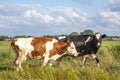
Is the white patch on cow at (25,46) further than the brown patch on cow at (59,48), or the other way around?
the brown patch on cow at (59,48)

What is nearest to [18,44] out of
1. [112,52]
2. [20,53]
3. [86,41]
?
[20,53]

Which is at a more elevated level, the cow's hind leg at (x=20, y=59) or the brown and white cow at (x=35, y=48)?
the brown and white cow at (x=35, y=48)

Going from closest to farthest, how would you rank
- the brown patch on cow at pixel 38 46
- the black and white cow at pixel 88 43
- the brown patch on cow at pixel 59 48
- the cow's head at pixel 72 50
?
1. the brown patch on cow at pixel 38 46
2. the brown patch on cow at pixel 59 48
3. the cow's head at pixel 72 50
4. the black and white cow at pixel 88 43

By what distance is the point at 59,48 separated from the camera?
1870cm

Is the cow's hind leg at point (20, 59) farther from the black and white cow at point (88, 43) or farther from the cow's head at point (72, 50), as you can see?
the black and white cow at point (88, 43)

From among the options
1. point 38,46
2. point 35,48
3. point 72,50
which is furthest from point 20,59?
point 72,50

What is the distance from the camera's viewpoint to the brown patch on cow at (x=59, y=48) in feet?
60.1

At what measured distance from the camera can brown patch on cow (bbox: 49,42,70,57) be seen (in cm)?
Result: 1833

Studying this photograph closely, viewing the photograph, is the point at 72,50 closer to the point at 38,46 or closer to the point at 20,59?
the point at 38,46

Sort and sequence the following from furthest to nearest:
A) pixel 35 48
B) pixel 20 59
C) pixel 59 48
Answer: pixel 59 48 < pixel 35 48 < pixel 20 59

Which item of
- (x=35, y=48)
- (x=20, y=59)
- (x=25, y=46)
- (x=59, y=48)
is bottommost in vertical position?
(x=20, y=59)

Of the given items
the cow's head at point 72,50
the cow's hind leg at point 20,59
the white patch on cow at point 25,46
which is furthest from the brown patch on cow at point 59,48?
the cow's hind leg at point 20,59

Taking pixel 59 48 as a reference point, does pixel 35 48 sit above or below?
above

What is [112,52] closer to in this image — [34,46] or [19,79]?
[34,46]
